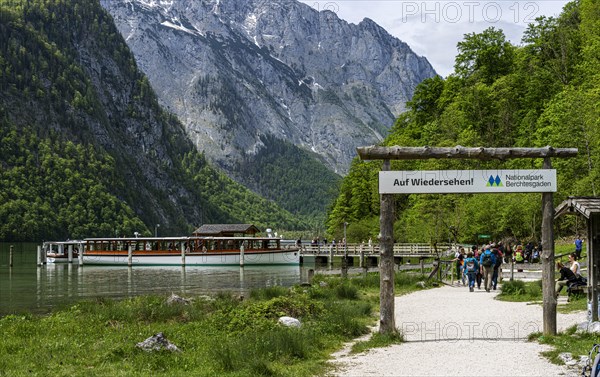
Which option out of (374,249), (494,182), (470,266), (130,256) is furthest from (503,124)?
(494,182)

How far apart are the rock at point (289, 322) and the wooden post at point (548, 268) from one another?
575 cm

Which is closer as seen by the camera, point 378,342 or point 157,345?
point 157,345

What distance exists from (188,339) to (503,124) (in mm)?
60301

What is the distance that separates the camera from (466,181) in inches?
603

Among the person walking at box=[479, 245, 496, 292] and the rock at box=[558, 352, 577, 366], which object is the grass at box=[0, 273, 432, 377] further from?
the person walking at box=[479, 245, 496, 292]

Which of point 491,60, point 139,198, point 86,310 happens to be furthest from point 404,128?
point 139,198

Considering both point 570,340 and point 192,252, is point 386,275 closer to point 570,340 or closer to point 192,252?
point 570,340

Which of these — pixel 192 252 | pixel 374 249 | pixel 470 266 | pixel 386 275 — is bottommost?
pixel 192 252

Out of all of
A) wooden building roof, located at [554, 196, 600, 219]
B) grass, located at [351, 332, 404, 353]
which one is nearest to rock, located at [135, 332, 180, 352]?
grass, located at [351, 332, 404, 353]

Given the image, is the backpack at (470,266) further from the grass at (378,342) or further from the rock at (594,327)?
the grass at (378,342)

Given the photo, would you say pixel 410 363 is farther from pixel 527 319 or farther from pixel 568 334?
pixel 527 319

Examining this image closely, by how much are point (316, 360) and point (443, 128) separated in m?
64.3

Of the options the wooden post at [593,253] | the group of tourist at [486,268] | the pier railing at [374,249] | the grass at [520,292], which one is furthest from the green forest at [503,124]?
the wooden post at [593,253]

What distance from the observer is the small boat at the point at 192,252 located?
271 ft
